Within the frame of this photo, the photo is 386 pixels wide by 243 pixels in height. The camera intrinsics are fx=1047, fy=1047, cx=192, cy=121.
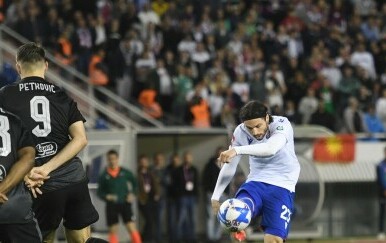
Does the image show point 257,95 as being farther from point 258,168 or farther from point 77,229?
point 77,229

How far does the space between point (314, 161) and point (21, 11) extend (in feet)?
22.9

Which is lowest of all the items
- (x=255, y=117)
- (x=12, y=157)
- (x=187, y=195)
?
(x=187, y=195)

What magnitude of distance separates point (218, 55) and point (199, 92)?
88.1 inches

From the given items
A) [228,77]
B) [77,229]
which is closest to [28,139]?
[77,229]

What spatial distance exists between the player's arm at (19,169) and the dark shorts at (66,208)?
119 centimetres

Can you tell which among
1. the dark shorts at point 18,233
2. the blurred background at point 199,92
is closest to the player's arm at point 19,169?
the dark shorts at point 18,233

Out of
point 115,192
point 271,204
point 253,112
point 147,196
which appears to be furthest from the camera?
point 147,196

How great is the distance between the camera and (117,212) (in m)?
18.5

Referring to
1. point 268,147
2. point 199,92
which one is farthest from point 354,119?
point 268,147

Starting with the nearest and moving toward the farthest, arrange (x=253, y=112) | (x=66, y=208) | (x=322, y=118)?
A: 1. (x=66, y=208)
2. (x=253, y=112)
3. (x=322, y=118)

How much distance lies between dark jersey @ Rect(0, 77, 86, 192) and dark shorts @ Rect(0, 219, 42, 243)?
972mm

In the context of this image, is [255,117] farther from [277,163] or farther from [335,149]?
[335,149]

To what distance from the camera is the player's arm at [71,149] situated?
29.4 ft

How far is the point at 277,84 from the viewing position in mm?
23531
